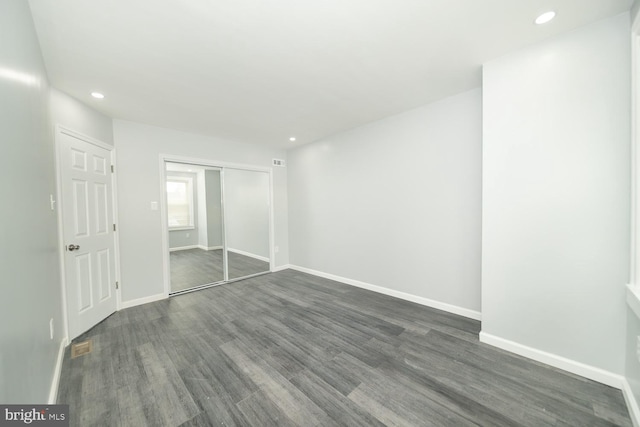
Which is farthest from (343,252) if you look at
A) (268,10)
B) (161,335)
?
(268,10)

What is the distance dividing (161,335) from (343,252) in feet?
8.89

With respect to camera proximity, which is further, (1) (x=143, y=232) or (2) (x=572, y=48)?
(1) (x=143, y=232)

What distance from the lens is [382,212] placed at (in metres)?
3.41

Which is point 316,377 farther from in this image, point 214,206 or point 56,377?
point 214,206

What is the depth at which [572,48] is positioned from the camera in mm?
1712

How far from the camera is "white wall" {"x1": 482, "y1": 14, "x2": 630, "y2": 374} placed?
160 cm

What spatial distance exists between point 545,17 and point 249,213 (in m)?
4.66

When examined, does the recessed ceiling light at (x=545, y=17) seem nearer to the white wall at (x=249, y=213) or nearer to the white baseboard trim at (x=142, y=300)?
the white wall at (x=249, y=213)

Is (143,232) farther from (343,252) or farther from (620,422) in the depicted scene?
(620,422)

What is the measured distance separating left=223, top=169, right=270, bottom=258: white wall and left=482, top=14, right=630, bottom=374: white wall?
3829mm

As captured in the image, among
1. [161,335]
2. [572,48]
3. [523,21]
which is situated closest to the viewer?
[523,21]

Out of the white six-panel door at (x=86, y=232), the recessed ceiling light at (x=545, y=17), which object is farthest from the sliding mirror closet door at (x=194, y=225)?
the recessed ceiling light at (x=545, y=17)

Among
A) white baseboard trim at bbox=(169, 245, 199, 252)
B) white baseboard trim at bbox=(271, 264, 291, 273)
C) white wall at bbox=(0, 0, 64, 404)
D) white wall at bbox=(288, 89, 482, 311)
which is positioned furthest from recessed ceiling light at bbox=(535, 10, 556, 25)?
white baseboard trim at bbox=(169, 245, 199, 252)

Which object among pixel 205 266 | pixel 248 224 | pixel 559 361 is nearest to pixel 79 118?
pixel 248 224
